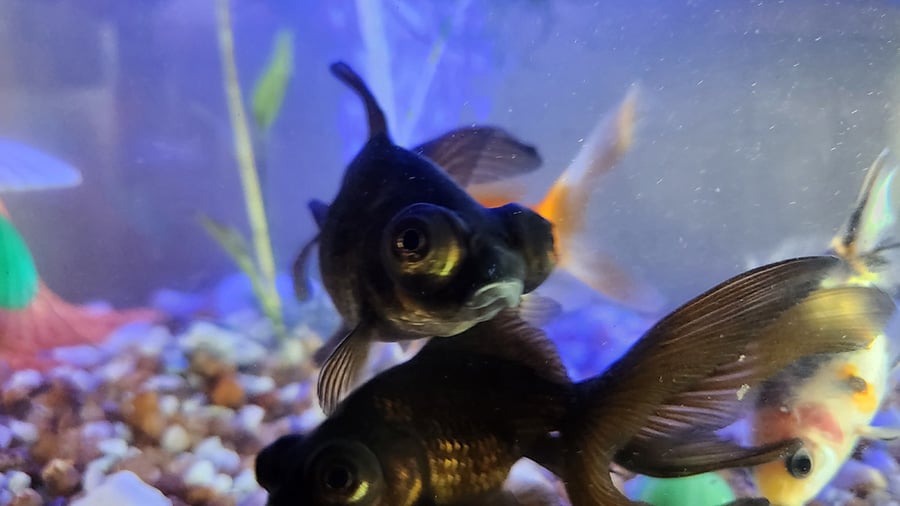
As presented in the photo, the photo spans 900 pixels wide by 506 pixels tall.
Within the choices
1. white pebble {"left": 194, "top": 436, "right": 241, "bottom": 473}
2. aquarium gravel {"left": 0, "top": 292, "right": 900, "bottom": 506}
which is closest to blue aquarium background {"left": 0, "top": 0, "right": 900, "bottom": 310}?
aquarium gravel {"left": 0, "top": 292, "right": 900, "bottom": 506}

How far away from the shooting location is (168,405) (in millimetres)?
1047

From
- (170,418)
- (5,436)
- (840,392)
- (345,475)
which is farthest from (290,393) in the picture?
(840,392)

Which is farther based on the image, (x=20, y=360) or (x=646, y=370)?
(x=20, y=360)

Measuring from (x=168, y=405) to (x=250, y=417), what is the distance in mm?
134

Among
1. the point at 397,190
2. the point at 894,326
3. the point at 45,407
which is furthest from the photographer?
the point at 45,407

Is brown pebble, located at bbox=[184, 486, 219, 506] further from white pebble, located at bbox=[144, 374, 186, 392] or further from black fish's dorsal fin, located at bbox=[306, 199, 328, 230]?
black fish's dorsal fin, located at bbox=[306, 199, 328, 230]

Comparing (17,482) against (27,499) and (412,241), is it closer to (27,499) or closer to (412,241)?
(27,499)

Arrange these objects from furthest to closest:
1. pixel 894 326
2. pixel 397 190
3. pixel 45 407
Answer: pixel 45 407
pixel 894 326
pixel 397 190

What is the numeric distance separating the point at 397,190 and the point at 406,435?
0.64 ft

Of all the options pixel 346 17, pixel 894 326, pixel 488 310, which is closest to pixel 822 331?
pixel 488 310

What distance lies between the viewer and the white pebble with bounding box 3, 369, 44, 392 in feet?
3.37

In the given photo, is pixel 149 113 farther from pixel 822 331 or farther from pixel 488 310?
pixel 822 331

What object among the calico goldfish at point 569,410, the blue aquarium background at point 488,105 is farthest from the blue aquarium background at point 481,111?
the calico goldfish at point 569,410

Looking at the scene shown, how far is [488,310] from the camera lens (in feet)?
1.43
